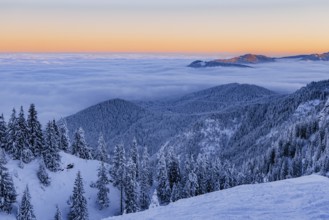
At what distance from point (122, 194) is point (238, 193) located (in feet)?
221

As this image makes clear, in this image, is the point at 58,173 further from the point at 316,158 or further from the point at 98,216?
the point at 316,158

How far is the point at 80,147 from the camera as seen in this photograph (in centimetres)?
10162

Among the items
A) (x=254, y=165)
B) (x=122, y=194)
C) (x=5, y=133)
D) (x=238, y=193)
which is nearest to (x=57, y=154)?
(x=5, y=133)

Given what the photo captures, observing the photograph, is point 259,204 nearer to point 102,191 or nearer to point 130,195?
point 130,195

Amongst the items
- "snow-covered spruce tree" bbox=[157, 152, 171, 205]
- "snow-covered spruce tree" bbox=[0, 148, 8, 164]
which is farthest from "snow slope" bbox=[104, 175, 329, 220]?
"snow-covered spruce tree" bbox=[157, 152, 171, 205]

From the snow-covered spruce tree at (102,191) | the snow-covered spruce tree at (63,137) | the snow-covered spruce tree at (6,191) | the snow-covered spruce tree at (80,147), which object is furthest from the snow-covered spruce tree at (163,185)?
the snow-covered spruce tree at (6,191)

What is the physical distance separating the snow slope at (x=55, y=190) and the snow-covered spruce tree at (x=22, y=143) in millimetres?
1388

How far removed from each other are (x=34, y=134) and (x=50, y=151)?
512 centimetres

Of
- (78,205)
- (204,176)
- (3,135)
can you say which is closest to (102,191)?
(78,205)

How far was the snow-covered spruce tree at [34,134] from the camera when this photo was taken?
8244 centimetres

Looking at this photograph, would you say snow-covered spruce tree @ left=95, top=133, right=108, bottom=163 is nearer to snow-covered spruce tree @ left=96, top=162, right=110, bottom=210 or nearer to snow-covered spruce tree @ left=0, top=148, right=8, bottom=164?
snow-covered spruce tree @ left=96, top=162, right=110, bottom=210

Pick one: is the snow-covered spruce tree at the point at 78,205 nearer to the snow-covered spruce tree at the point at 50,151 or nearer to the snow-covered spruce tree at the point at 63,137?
the snow-covered spruce tree at the point at 50,151

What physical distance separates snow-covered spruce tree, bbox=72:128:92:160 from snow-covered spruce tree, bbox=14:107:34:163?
20.0m

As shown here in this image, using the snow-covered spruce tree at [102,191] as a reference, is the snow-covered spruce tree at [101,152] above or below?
above
